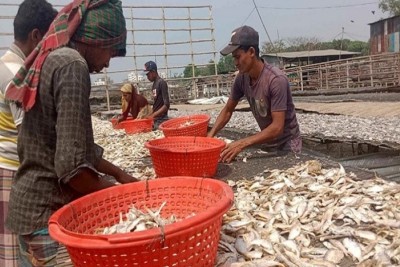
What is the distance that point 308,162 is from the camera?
3078 millimetres

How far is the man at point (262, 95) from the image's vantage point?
3.20 meters

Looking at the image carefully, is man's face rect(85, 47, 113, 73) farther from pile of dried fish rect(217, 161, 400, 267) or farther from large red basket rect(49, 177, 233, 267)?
pile of dried fish rect(217, 161, 400, 267)

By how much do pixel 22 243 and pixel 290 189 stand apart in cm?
165

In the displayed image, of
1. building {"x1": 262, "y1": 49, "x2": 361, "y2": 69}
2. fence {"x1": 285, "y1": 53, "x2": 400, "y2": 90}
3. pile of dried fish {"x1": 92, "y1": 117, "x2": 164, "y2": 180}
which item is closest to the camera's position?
pile of dried fish {"x1": 92, "y1": 117, "x2": 164, "y2": 180}

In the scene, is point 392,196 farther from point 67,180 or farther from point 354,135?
point 354,135

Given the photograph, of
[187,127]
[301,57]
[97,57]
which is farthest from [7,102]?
[301,57]

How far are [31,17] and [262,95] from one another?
1.89 metres

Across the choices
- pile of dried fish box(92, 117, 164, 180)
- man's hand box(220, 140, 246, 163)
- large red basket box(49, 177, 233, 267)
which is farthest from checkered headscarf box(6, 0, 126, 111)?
pile of dried fish box(92, 117, 164, 180)

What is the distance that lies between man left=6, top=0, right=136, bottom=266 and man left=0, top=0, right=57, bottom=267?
0.65 ft

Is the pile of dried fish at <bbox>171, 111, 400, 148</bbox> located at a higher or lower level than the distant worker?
lower

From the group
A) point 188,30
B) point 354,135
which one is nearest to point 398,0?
point 188,30

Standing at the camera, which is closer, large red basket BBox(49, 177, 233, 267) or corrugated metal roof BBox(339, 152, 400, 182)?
large red basket BBox(49, 177, 233, 267)

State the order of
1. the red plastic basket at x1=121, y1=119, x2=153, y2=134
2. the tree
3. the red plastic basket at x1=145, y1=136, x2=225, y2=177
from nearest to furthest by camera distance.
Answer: the red plastic basket at x1=145, y1=136, x2=225, y2=177 < the red plastic basket at x1=121, y1=119, x2=153, y2=134 < the tree

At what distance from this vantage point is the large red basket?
1.16 m
